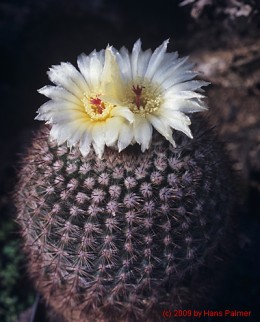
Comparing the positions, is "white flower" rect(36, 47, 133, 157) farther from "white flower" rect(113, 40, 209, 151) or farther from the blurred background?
the blurred background

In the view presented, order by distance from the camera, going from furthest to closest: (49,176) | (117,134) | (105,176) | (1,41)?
(1,41)
(49,176)
(105,176)
(117,134)

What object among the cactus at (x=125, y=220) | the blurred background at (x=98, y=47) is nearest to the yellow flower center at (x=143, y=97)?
the cactus at (x=125, y=220)

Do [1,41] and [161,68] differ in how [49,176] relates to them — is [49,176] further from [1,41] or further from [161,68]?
[1,41]

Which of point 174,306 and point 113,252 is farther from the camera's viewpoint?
point 174,306

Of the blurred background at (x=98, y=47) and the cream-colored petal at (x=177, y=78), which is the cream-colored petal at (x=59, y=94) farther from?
the blurred background at (x=98, y=47)

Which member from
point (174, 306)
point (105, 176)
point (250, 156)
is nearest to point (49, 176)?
point (105, 176)

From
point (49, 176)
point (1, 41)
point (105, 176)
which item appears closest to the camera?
point (105, 176)

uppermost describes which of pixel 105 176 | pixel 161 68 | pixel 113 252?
pixel 161 68
